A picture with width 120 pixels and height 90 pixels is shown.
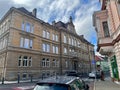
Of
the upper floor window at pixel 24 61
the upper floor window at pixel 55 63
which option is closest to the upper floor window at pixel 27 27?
the upper floor window at pixel 24 61

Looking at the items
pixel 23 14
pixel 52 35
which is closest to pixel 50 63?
pixel 52 35

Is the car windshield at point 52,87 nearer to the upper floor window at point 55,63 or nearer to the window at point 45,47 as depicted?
the window at point 45,47

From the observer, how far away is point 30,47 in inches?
1056

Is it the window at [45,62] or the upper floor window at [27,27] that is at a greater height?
the upper floor window at [27,27]

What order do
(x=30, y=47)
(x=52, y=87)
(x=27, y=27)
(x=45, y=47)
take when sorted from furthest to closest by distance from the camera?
(x=45, y=47) < (x=27, y=27) < (x=30, y=47) < (x=52, y=87)

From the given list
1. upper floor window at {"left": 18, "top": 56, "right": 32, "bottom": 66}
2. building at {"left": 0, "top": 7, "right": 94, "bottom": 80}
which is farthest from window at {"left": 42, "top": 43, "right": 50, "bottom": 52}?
upper floor window at {"left": 18, "top": 56, "right": 32, "bottom": 66}

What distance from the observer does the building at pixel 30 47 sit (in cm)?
2314

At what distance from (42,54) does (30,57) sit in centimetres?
362

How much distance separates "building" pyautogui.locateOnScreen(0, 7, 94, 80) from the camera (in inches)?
911

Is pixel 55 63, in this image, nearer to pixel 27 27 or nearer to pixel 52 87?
pixel 27 27

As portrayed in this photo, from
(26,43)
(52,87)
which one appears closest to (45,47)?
(26,43)

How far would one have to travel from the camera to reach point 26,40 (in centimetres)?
2630

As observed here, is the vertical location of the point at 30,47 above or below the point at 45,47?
below

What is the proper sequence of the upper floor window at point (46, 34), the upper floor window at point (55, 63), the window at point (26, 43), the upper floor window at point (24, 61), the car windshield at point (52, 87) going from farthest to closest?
the upper floor window at point (55, 63)
the upper floor window at point (46, 34)
the window at point (26, 43)
the upper floor window at point (24, 61)
the car windshield at point (52, 87)
